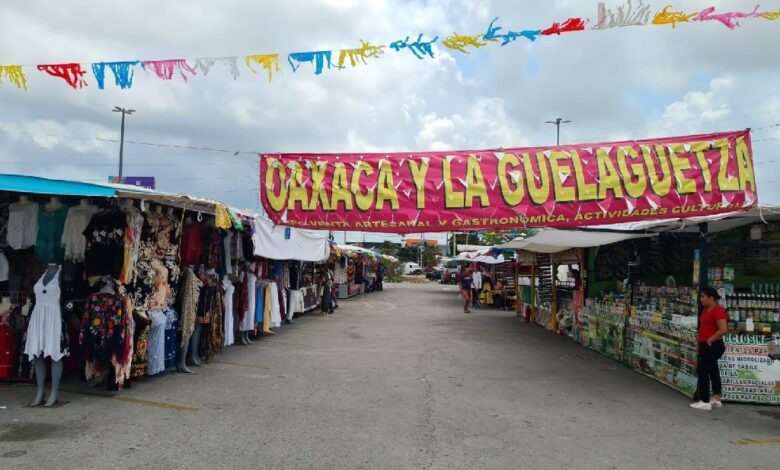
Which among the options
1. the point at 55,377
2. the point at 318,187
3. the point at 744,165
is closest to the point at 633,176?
the point at 744,165

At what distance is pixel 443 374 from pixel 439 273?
1911 inches

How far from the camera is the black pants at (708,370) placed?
6.84 metres

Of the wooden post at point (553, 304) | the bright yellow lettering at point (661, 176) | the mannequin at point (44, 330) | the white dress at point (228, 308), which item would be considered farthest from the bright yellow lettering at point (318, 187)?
the wooden post at point (553, 304)

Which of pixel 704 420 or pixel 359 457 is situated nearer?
pixel 359 457

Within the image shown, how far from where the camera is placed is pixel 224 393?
707 centimetres

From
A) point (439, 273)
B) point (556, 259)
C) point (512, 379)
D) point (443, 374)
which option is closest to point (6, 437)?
point (443, 374)

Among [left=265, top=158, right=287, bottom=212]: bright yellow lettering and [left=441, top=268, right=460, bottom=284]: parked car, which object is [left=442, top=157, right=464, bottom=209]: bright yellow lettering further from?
[left=441, top=268, right=460, bottom=284]: parked car

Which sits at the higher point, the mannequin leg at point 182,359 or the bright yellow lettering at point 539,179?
the bright yellow lettering at point 539,179

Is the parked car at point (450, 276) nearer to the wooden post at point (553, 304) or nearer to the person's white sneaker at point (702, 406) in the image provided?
the wooden post at point (553, 304)

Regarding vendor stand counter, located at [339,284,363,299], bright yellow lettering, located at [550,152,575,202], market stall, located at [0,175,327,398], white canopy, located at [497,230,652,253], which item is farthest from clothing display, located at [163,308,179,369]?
vendor stand counter, located at [339,284,363,299]

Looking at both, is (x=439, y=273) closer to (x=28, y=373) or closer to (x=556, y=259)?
(x=556, y=259)

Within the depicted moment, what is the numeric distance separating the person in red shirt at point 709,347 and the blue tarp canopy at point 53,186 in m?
7.68

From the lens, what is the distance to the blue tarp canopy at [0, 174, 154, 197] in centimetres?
580

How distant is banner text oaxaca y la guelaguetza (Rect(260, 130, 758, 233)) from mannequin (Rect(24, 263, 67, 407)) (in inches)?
106
